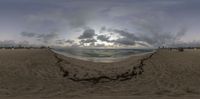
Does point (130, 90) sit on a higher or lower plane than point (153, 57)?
lower

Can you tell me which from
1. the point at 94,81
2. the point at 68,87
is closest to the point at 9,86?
the point at 68,87

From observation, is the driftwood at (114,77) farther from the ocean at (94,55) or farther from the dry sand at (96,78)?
the ocean at (94,55)

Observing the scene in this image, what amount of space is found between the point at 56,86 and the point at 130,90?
393cm

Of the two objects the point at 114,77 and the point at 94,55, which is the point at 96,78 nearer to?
the point at 114,77

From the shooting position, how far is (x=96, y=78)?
17.5m

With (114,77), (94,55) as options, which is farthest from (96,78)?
(94,55)

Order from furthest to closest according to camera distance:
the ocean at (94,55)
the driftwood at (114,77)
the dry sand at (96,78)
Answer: the ocean at (94,55) → the driftwood at (114,77) → the dry sand at (96,78)

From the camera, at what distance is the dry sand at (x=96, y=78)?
15.2 meters

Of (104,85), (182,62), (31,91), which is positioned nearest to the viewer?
(31,91)

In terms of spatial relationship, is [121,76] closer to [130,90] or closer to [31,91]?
[130,90]

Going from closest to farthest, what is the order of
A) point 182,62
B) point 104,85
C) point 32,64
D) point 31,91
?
point 31,91 → point 104,85 → point 32,64 → point 182,62

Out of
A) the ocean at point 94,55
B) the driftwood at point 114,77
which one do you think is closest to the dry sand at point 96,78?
the driftwood at point 114,77

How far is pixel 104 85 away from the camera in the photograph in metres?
16.7

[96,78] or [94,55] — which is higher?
[94,55]
